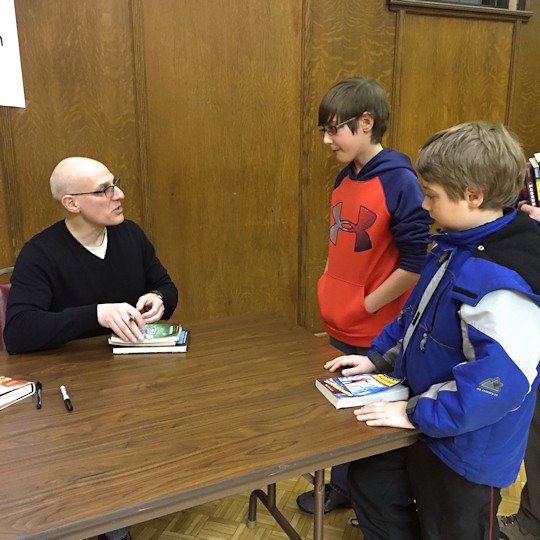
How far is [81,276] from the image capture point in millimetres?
1907

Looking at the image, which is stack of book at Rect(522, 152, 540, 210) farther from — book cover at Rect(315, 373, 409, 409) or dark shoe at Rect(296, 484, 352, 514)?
dark shoe at Rect(296, 484, 352, 514)

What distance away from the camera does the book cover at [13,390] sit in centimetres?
138

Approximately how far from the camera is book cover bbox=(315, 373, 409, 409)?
4.40 feet

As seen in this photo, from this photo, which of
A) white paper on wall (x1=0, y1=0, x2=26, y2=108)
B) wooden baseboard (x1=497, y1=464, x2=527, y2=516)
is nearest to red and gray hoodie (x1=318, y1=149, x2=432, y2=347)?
wooden baseboard (x1=497, y1=464, x2=527, y2=516)

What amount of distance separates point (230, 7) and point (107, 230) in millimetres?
1775

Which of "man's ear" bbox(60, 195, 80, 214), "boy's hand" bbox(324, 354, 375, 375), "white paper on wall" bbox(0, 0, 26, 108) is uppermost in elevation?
"white paper on wall" bbox(0, 0, 26, 108)

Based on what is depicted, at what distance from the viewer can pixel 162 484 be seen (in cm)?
104

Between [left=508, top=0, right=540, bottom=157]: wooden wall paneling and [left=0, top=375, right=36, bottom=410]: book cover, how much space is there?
3.88m

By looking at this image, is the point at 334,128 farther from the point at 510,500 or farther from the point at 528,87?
the point at 528,87

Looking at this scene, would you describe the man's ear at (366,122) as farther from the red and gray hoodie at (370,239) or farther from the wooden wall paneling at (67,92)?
the wooden wall paneling at (67,92)

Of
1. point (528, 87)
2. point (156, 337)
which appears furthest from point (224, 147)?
point (528, 87)

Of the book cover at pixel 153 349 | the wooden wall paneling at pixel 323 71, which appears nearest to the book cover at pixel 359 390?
the book cover at pixel 153 349

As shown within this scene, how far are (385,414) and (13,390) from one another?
94 cm

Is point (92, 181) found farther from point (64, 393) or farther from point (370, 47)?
point (370, 47)
